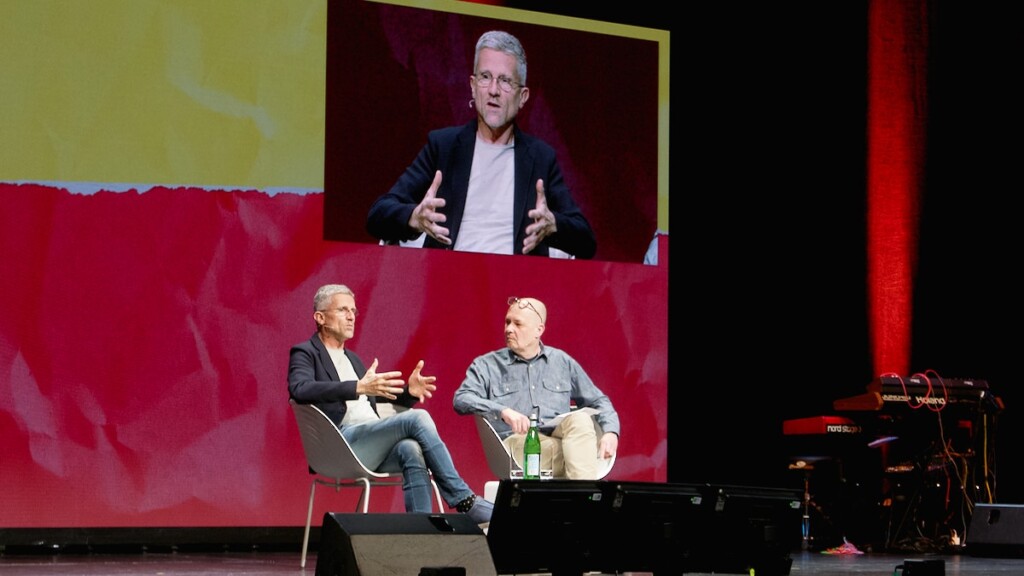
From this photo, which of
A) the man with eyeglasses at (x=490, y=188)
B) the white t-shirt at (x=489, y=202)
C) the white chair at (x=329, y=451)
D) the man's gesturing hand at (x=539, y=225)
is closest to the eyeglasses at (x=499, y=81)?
the man with eyeglasses at (x=490, y=188)

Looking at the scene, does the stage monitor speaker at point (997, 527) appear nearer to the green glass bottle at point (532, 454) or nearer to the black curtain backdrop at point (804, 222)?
the black curtain backdrop at point (804, 222)

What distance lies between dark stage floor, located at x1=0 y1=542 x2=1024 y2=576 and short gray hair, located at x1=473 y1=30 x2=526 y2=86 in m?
2.63

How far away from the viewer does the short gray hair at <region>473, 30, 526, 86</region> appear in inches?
245

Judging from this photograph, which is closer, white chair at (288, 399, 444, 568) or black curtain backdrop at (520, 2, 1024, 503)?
white chair at (288, 399, 444, 568)

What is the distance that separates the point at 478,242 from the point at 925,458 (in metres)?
2.50

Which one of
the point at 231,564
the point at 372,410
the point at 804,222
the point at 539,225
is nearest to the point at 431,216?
the point at 539,225

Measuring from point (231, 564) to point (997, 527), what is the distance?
10.8 ft

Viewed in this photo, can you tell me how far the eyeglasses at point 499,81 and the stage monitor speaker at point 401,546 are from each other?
138 inches

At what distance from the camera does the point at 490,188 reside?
6164 mm

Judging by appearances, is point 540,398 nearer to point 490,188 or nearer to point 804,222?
point 490,188

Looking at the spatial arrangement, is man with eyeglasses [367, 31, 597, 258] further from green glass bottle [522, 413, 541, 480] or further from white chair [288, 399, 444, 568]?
green glass bottle [522, 413, 541, 480]

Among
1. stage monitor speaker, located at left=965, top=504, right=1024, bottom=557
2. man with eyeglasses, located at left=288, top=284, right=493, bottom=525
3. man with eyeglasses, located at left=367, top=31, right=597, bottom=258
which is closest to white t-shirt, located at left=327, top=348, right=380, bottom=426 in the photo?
man with eyeglasses, located at left=288, top=284, right=493, bottom=525

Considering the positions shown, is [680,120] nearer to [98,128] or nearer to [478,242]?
[478,242]

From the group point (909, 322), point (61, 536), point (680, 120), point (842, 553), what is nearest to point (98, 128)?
point (61, 536)
